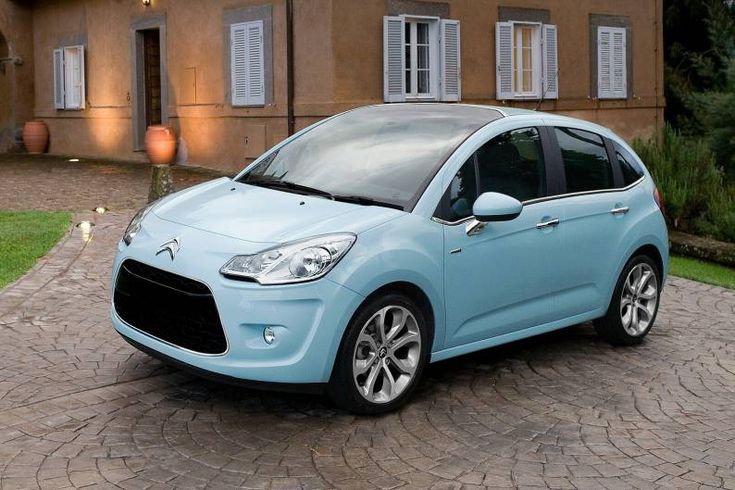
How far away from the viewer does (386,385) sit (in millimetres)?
5672

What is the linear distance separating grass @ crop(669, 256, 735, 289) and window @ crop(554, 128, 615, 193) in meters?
3.83

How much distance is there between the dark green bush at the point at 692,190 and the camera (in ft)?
44.6

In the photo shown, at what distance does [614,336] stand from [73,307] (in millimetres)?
4072

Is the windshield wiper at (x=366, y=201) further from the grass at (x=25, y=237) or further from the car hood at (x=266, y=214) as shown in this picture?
the grass at (x=25, y=237)

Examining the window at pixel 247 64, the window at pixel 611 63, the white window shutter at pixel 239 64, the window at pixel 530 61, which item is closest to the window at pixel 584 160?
the window at pixel 247 64

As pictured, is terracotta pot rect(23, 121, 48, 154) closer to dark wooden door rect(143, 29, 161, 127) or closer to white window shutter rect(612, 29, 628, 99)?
dark wooden door rect(143, 29, 161, 127)

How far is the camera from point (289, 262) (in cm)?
530

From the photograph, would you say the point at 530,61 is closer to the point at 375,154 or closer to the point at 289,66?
the point at 289,66

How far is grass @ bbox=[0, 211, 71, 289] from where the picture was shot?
9570 millimetres

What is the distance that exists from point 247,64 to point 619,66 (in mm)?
8321

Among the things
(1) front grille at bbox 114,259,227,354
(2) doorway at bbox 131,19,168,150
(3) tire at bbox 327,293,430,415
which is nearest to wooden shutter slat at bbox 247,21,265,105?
(2) doorway at bbox 131,19,168,150

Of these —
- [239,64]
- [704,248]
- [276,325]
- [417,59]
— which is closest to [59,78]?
[239,64]

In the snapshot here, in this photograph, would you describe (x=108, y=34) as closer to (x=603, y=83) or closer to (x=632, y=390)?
(x=603, y=83)

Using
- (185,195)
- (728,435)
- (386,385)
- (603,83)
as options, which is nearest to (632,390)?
(728,435)
